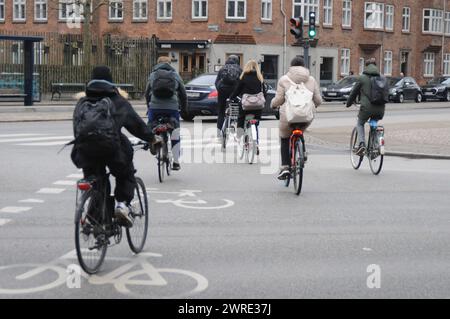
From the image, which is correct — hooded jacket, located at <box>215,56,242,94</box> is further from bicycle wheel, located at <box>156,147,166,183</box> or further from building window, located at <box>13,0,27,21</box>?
building window, located at <box>13,0,27,21</box>

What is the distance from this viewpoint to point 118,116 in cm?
646

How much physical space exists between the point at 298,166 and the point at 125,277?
478cm

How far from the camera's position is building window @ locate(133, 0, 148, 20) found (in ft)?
163

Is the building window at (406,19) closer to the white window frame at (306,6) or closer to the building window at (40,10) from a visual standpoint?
the white window frame at (306,6)

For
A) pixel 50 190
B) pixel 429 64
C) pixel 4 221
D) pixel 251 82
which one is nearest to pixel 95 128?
pixel 4 221

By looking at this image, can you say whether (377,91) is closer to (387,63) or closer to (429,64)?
(387,63)


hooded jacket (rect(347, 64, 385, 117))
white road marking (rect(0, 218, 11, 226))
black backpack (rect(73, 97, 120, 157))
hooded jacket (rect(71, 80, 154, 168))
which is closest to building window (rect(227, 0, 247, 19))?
hooded jacket (rect(347, 64, 385, 117))

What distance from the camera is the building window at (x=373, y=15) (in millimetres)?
55750

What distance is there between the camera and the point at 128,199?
21.7ft

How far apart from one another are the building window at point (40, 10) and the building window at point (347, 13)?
1993cm

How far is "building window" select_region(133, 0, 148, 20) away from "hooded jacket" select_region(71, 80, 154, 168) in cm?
4398

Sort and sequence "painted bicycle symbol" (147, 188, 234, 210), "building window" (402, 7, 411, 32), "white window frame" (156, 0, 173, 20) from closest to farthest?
A: "painted bicycle symbol" (147, 188, 234, 210) < "white window frame" (156, 0, 173, 20) < "building window" (402, 7, 411, 32)
